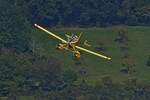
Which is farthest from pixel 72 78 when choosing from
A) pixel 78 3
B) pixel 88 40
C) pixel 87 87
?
pixel 78 3

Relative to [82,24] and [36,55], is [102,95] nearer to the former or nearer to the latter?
[36,55]

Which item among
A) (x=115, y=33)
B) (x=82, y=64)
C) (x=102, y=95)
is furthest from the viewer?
(x=115, y=33)

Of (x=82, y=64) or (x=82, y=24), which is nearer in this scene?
(x=82, y=64)

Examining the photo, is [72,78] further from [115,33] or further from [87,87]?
[115,33]

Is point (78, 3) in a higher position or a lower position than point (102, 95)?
higher

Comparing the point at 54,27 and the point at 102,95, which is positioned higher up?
the point at 54,27

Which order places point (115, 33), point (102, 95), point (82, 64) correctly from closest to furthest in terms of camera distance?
1. point (102, 95)
2. point (82, 64)
3. point (115, 33)

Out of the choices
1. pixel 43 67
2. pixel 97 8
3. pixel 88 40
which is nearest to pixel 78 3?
pixel 97 8

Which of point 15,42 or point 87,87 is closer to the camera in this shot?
point 87,87
